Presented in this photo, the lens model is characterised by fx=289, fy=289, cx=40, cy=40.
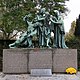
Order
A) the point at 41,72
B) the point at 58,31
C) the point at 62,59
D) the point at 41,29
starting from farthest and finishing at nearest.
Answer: the point at 58,31, the point at 41,29, the point at 62,59, the point at 41,72

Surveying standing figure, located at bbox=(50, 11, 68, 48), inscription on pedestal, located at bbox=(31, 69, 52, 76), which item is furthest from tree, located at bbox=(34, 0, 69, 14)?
inscription on pedestal, located at bbox=(31, 69, 52, 76)

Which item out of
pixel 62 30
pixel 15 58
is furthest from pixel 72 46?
pixel 15 58

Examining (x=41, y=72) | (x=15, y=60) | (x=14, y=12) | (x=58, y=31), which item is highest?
(x=14, y=12)

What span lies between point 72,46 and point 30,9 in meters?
7.02

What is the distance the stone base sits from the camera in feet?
40.8

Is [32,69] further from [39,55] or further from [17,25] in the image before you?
[17,25]

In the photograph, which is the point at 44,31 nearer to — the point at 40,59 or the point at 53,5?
the point at 40,59

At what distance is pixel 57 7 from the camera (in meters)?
24.1

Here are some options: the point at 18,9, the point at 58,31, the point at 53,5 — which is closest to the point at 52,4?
the point at 53,5

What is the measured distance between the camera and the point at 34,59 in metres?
12.4

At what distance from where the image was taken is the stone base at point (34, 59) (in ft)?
40.8

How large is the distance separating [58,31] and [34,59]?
1777 mm

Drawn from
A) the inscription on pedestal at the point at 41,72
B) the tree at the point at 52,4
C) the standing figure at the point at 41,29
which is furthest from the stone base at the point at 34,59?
the tree at the point at 52,4

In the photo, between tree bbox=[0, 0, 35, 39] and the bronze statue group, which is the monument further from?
tree bbox=[0, 0, 35, 39]
